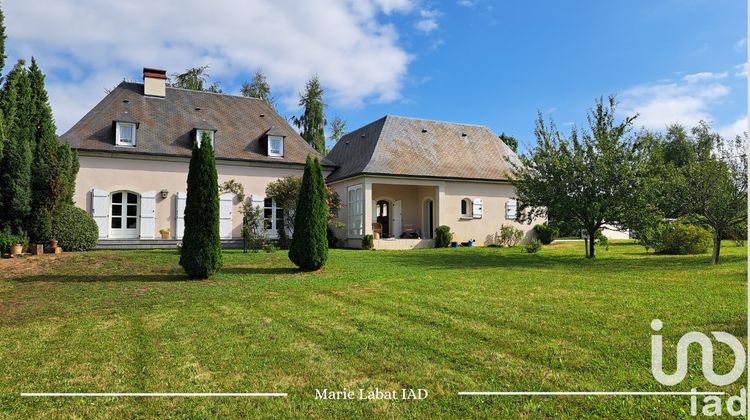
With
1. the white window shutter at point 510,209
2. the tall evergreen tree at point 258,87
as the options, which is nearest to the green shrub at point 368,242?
the white window shutter at point 510,209

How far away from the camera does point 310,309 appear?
276 inches

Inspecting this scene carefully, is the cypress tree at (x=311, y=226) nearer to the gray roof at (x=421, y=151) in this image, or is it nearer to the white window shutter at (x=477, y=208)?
the gray roof at (x=421, y=151)

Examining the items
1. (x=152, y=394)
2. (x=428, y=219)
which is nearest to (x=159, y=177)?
(x=428, y=219)

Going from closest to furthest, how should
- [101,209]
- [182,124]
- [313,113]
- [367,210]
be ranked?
1. [101,209]
2. [367,210]
3. [182,124]
4. [313,113]

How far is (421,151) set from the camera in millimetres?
22344

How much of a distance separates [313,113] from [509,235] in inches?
774

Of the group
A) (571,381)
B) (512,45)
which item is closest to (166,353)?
(571,381)

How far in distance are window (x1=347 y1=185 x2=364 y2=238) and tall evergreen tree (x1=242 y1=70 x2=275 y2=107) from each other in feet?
58.0

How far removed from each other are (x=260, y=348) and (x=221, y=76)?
33567 mm

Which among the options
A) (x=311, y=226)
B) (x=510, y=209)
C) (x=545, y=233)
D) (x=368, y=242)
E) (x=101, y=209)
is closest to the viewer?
(x=311, y=226)

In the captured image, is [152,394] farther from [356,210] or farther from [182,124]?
[182,124]

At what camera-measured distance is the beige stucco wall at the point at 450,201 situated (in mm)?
21297

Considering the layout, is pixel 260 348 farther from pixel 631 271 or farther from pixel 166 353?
pixel 631 271

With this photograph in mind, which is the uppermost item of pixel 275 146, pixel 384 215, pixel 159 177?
pixel 275 146
